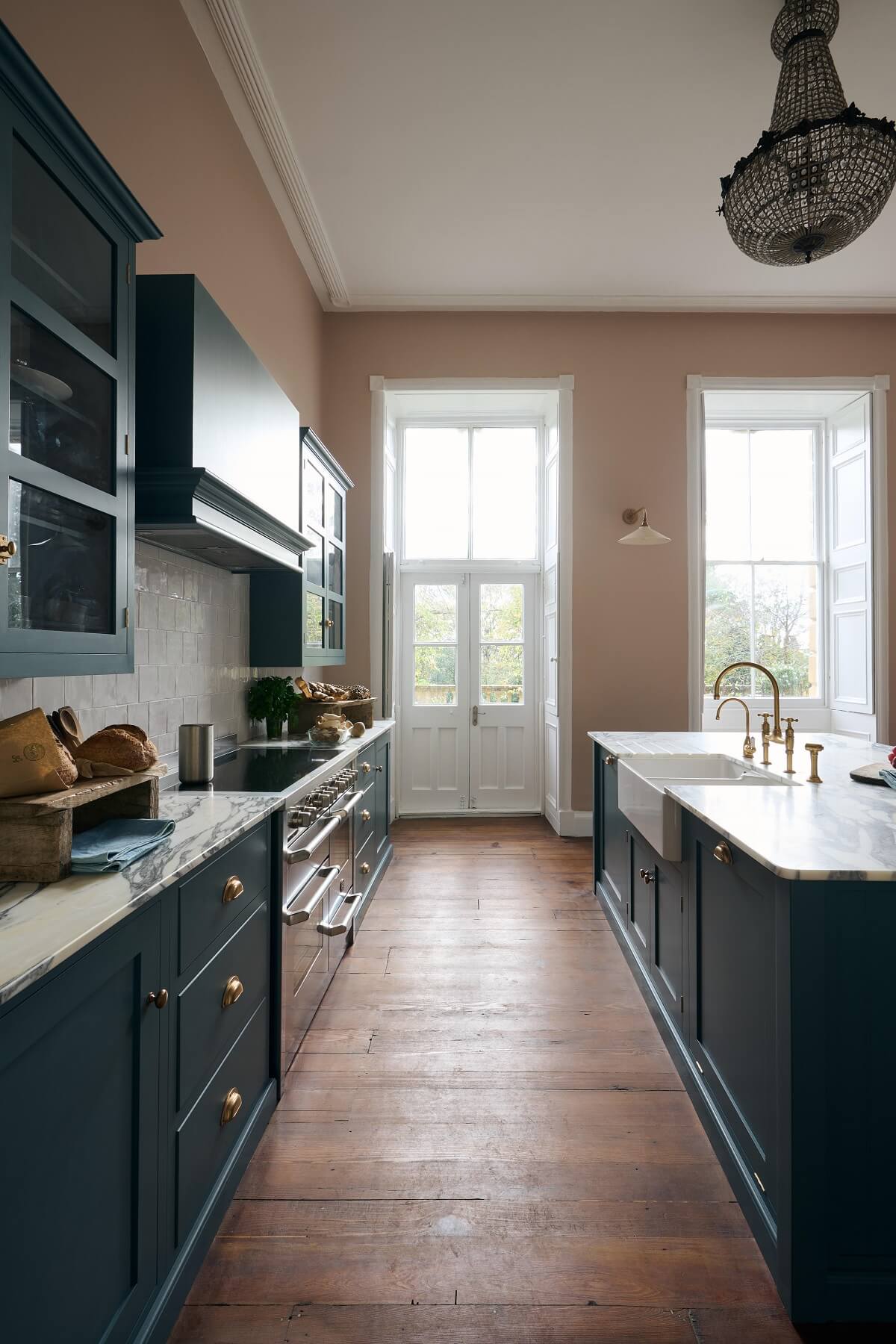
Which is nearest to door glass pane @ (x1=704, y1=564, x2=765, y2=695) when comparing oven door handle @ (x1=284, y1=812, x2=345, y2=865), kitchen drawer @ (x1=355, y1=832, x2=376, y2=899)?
kitchen drawer @ (x1=355, y1=832, x2=376, y2=899)

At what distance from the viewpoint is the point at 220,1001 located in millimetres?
1483

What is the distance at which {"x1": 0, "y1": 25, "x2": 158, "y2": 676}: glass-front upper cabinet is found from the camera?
1156 millimetres

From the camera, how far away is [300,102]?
3.19 meters

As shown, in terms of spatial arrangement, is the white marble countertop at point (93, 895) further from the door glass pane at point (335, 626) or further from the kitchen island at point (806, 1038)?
the door glass pane at point (335, 626)

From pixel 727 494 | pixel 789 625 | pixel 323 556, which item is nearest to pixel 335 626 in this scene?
pixel 323 556

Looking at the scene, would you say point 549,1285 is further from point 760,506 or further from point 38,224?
point 760,506

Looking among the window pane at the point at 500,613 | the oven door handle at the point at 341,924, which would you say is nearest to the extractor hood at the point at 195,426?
the oven door handle at the point at 341,924

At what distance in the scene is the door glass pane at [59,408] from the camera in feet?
3.91

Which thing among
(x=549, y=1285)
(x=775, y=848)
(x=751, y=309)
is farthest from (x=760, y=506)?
(x=549, y=1285)

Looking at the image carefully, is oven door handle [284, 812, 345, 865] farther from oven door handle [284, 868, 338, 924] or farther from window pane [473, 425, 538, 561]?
window pane [473, 425, 538, 561]

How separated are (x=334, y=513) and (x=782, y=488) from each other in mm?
3607

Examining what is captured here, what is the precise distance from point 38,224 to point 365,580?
363cm

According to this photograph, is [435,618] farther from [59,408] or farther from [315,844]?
[59,408]

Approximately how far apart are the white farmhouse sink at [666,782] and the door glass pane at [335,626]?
1897mm
